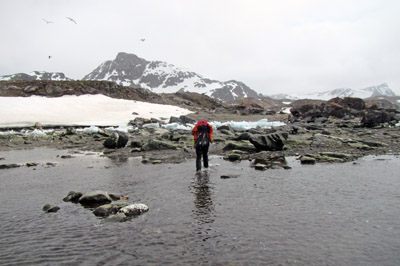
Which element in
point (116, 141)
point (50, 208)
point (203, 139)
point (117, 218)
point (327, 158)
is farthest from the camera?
point (116, 141)

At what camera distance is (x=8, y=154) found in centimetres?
1769

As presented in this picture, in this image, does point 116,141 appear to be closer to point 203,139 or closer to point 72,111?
point 203,139

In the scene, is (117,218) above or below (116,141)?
below

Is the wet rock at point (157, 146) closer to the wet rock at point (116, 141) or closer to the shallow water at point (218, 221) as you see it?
the wet rock at point (116, 141)

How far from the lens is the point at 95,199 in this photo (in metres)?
7.48

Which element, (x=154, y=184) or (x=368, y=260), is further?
(x=154, y=184)

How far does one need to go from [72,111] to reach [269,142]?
125 ft

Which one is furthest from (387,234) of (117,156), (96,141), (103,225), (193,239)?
(96,141)

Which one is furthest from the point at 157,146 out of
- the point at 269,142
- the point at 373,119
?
the point at 373,119

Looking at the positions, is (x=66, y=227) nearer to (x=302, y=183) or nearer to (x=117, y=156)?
(x=302, y=183)

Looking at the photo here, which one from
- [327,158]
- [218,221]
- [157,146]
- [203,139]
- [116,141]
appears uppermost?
[203,139]

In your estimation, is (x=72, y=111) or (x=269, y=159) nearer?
(x=269, y=159)

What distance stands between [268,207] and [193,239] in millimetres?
2345

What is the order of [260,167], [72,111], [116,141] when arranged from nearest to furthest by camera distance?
[260,167] < [116,141] < [72,111]
